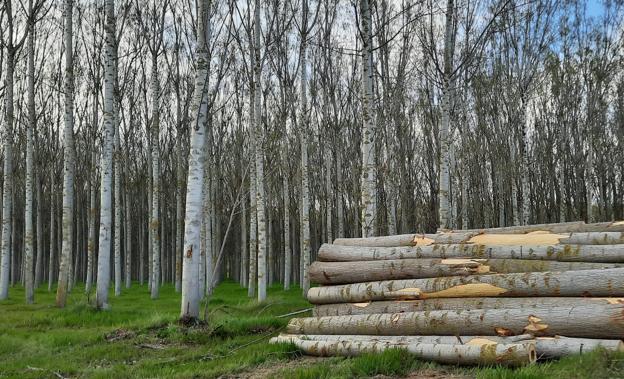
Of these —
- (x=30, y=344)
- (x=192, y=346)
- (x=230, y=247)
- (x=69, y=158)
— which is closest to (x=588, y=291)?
(x=192, y=346)

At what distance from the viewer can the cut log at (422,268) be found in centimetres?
583

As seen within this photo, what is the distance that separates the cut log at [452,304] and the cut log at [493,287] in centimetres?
7

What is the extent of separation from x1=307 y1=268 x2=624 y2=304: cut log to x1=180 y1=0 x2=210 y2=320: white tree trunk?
8.88 feet

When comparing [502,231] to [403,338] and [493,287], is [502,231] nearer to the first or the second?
[493,287]

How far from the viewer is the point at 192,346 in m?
7.41

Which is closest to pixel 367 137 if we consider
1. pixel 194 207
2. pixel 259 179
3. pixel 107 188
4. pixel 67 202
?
pixel 194 207

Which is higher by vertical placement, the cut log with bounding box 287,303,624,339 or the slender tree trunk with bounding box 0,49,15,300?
the slender tree trunk with bounding box 0,49,15,300

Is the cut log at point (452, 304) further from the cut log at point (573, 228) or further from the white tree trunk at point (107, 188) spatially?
the white tree trunk at point (107, 188)

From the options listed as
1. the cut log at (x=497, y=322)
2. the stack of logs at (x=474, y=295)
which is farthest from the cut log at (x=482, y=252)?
the cut log at (x=497, y=322)

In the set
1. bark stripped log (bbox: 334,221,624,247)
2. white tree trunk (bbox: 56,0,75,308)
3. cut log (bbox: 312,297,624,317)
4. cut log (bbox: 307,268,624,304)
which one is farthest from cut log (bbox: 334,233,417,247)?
white tree trunk (bbox: 56,0,75,308)

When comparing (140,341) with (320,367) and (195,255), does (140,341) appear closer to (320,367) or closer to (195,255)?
(195,255)

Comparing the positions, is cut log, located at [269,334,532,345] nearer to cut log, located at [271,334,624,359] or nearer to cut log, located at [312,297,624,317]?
cut log, located at [271,334,624,359]

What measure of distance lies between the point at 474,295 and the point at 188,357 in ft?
11.5

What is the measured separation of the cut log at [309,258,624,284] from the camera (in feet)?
19.1
